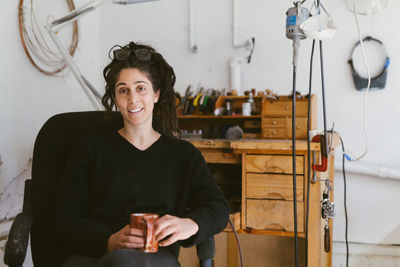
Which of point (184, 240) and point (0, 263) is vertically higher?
point (184, 240)

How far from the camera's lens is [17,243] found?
962mm

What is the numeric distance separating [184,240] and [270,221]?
72cm

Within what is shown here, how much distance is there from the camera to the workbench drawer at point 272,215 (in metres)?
1.60

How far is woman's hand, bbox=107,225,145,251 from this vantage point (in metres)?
0.86

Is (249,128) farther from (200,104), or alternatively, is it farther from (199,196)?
(199,196)

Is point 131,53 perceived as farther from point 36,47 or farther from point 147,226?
point 36,47

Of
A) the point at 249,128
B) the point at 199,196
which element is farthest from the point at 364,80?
the point at 199,196

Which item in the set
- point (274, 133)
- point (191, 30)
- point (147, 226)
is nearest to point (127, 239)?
point (147, 226)

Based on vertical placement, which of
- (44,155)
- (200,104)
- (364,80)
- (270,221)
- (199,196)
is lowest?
(270,221)

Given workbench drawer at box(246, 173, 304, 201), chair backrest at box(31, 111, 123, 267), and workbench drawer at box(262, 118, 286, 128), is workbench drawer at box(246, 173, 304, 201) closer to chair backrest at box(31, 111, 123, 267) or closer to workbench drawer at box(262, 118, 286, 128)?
workbench drawer at box(262, 118, 286, 128)

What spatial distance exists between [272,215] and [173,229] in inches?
31.7

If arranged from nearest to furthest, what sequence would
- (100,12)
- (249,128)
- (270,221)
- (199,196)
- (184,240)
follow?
(184,240) → (199,196) → (270,221) → (249,128) → (100,12)

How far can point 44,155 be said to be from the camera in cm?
121

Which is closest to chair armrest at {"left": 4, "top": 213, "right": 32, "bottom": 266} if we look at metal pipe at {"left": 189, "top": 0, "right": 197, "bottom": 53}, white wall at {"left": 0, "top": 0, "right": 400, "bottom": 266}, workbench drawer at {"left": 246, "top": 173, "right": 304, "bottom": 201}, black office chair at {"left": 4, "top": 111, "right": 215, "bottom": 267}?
black office chair at {"left": 4, "top": 111, "right": 215, "bottom": 267}
